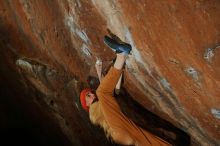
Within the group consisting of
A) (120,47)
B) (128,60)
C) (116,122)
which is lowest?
(116,122)

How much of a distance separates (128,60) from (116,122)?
3.16 ft

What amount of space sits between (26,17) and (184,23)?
11.1ft

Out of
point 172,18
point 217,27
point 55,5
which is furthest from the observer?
point 55,5

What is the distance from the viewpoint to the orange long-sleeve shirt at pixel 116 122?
16.8 ft

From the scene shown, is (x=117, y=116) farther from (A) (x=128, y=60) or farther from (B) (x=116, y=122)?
(A) (x=128, y=60)

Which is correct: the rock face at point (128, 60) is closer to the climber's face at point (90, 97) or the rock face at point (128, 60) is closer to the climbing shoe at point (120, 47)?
the climbing shoe at point (120, 47)

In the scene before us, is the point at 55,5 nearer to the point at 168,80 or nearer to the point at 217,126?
the point at 168,80

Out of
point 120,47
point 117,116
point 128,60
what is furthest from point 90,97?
point 120,47

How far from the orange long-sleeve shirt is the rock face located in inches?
19.8

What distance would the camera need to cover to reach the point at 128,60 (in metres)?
5.42

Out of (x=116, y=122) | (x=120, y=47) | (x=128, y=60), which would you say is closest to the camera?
(x=120, y=47)

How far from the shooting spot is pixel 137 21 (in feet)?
15.7

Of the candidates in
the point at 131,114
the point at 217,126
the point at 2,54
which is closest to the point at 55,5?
the point at 2,54

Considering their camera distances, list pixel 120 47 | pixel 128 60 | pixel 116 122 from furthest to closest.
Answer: pixel 128 60
pixel 116 122
pixel 120 47
